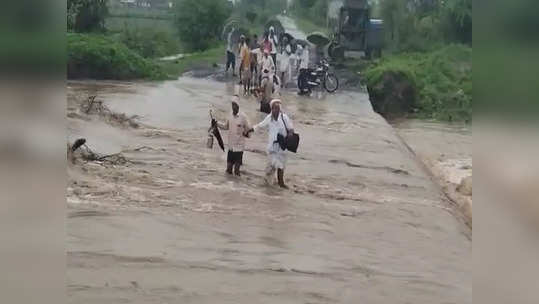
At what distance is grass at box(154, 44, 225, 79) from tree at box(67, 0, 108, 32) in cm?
53

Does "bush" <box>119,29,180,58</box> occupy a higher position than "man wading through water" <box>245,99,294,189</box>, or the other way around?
"bush" <box>119,29,180,58</box>

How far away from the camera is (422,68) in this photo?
5742 millimetres

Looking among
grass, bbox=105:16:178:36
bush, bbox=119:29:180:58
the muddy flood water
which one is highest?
grass, bbox=105:16:178:36

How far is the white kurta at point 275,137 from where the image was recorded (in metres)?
5.52

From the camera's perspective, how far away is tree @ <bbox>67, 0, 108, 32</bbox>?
5.59 metres

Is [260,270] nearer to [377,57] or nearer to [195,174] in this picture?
[195,174]

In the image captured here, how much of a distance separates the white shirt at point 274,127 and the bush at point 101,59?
0.91m

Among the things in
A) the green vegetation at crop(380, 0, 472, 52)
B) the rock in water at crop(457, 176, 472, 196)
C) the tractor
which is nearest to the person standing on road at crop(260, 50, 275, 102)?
the tractor

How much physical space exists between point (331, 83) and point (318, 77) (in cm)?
11

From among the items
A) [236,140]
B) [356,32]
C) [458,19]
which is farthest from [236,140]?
[458,19]

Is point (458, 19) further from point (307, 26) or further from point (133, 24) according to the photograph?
point (133, 24)

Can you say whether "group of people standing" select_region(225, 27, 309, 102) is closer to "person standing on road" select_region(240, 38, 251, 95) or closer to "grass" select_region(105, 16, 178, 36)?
"person standing on road" select_region(240, 38, 251, 95)

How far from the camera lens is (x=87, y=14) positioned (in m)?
5.62
